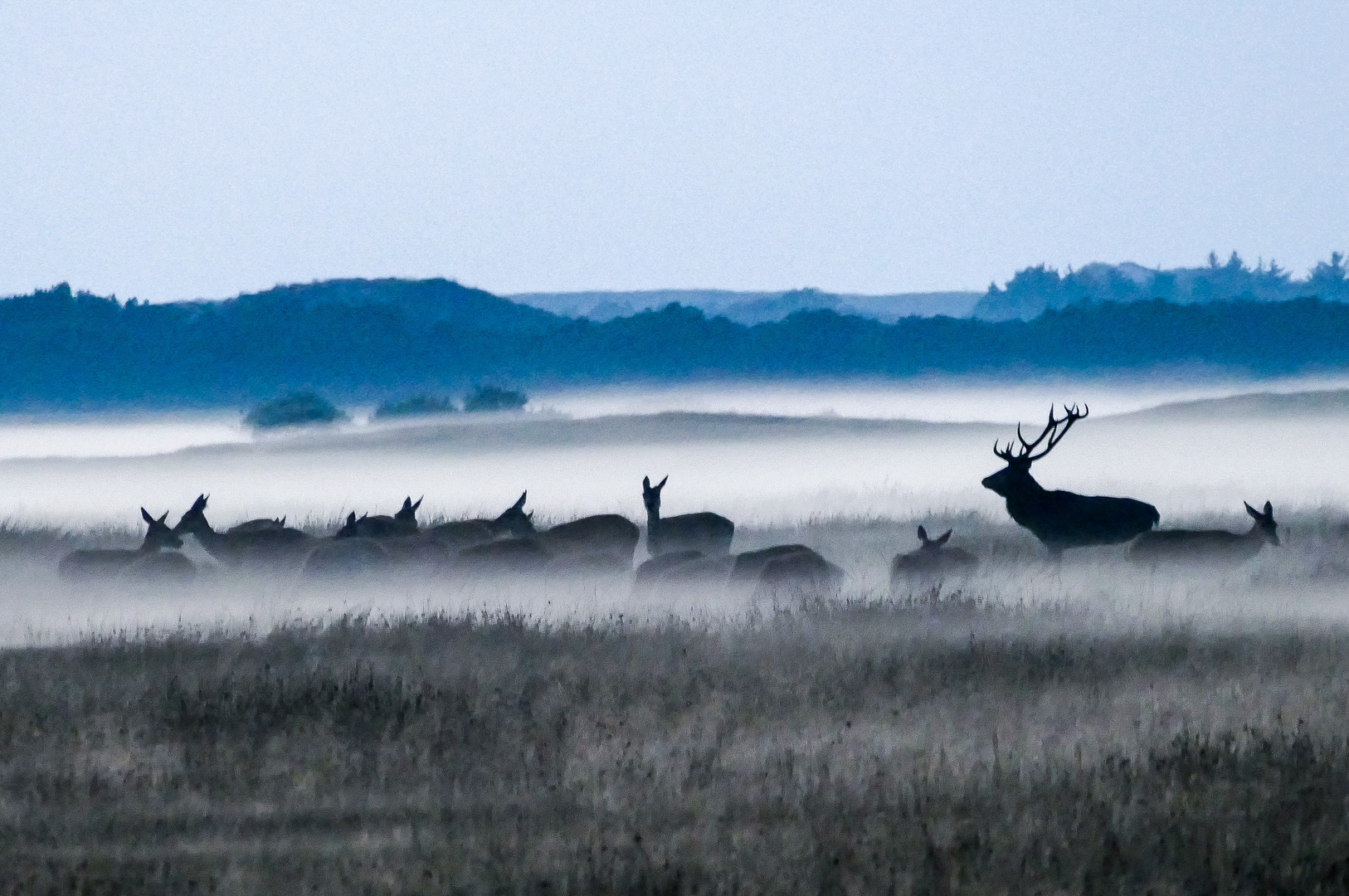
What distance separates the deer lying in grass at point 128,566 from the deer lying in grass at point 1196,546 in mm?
9906

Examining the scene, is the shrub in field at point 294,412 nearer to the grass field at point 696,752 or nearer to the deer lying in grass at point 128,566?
the deer lying in grass at point 128,566

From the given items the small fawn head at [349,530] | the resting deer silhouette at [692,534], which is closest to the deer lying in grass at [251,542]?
the small fawn head at [349,530]

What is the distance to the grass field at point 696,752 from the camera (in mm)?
6984

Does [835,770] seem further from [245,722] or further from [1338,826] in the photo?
[245,722]

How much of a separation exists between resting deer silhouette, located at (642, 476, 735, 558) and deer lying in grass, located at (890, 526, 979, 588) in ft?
12.8

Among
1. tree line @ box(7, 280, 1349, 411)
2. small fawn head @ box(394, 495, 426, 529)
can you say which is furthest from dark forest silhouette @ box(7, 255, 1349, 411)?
small fawn head @ box(394, 495, 426, 529)

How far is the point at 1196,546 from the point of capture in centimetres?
1789

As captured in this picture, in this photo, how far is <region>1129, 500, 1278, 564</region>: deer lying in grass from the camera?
58.3 ft

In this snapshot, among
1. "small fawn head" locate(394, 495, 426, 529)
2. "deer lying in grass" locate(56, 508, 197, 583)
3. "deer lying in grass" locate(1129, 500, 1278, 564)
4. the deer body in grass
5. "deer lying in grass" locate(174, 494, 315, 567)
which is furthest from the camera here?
"small fawn head" locate(394, 495, 426, 529)

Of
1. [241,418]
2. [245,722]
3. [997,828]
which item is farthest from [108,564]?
[241,418]

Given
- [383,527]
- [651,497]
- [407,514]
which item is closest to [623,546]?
[651,497]

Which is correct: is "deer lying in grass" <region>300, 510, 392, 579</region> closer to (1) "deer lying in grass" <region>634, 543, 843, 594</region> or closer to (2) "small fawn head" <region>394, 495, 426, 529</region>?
(1) "deer lying in grass" <region>634, 543, 843, 594</region>

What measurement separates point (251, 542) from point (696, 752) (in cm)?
1113

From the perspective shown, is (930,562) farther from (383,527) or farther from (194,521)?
(194,521)
